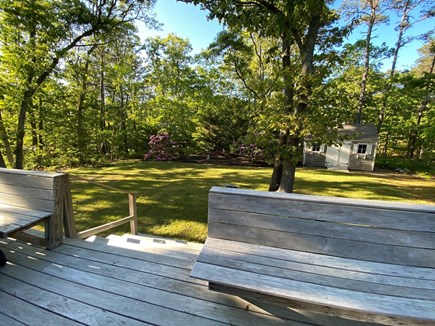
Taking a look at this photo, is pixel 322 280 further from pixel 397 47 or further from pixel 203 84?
pixel 397 47

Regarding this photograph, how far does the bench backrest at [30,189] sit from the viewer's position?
2371mm

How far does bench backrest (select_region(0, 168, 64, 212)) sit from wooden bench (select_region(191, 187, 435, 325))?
1824mm

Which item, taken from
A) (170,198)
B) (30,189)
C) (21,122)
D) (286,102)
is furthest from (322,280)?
(21,122)

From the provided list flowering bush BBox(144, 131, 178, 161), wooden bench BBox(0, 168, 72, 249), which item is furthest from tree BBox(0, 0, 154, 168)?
flowering bush BBox(144, 131, 178, 161)

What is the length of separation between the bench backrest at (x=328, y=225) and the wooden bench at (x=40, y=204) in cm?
180

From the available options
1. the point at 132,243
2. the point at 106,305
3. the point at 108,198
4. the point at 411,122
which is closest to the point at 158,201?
the point at 108,198

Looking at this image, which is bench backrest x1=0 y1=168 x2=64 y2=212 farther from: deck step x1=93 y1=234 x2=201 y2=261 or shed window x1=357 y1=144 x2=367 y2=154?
shed window x1=357 y1=144 x2=367 y2=154

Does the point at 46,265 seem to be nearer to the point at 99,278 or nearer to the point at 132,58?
the point at 99,278

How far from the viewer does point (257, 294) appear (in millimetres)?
1379

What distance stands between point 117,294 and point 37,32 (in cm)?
890

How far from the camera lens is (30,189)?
2.51 metres

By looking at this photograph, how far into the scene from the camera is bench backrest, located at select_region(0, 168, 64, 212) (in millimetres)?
2371

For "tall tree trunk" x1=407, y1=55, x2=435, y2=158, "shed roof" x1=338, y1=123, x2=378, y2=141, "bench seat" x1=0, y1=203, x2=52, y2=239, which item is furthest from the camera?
"tall tree trunk" x1=407, y1=55, x2=435, y2=158

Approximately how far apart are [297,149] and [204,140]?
1263 cm
